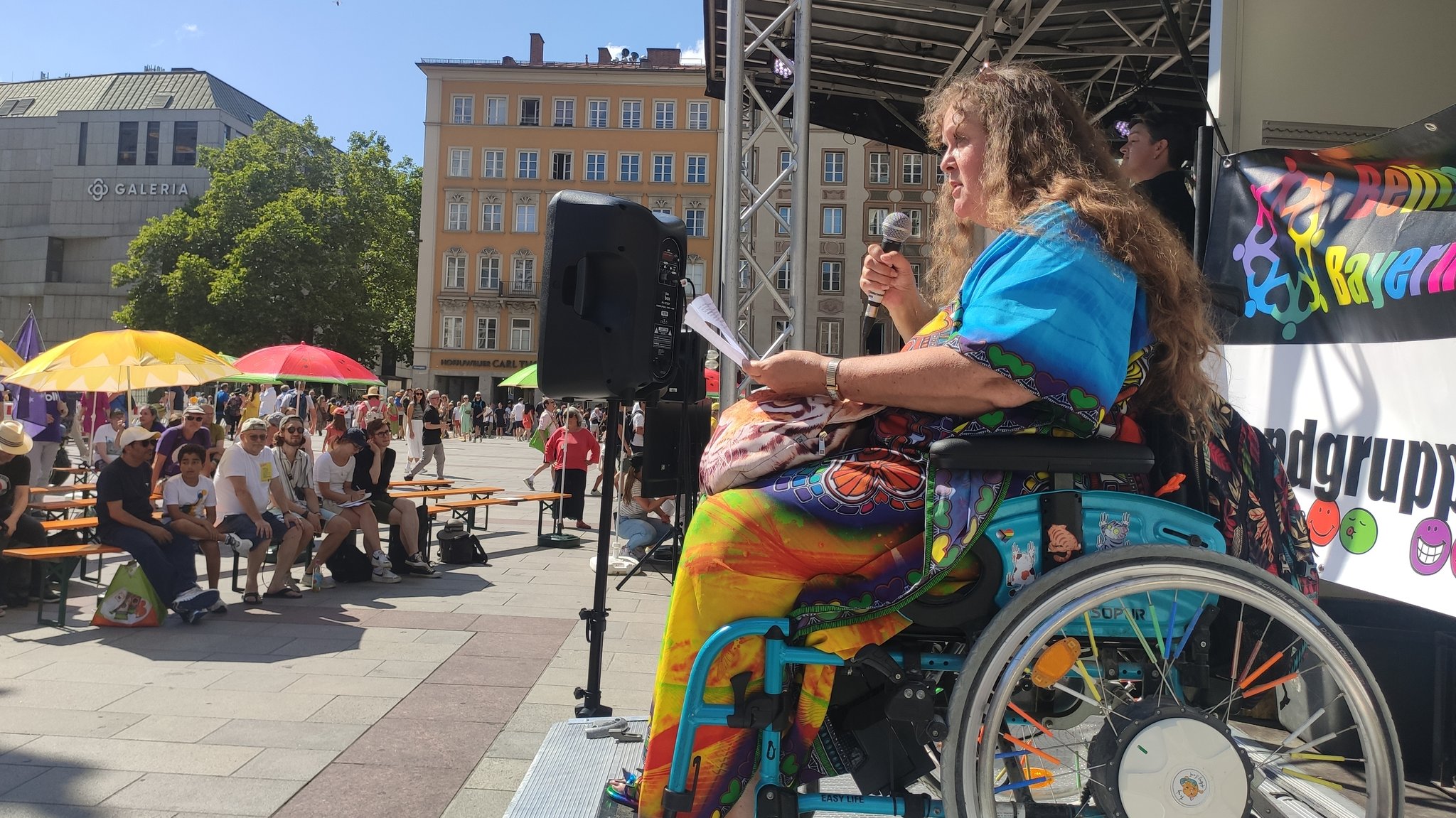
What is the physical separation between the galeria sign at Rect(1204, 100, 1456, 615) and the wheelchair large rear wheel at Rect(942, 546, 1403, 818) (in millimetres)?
1376

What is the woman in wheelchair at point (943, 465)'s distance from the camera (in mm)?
2027

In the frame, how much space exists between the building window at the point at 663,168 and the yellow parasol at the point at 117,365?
44.7 metres

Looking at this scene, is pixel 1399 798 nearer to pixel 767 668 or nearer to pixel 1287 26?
pixel 767 668

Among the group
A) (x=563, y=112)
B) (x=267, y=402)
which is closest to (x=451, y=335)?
(x=563, y=112)

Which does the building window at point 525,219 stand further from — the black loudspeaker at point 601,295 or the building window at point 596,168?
the black loudspeaker at point 601,295

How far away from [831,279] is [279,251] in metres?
28.1

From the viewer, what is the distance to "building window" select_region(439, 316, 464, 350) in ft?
186

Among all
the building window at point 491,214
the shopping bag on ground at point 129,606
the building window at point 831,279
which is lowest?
the shopping bag on ground at point 129,606

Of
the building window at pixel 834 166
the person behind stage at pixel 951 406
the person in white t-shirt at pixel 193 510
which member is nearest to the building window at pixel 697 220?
the building window at pixel 834 166

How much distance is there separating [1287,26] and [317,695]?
5.88 m

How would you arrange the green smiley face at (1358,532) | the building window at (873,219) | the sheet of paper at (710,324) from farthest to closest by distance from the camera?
the building window at (873,219) < the green smiley face at (1358,532) < the sheet of paper at (710,324)

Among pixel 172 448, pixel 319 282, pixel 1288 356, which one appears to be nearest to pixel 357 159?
pixel 319 282

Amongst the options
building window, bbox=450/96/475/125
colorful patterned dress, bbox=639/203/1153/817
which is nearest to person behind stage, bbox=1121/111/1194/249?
colorful patterned dress, bbox=639/203/1153/817

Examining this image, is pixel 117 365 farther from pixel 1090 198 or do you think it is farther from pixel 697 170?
pixel 697 170
